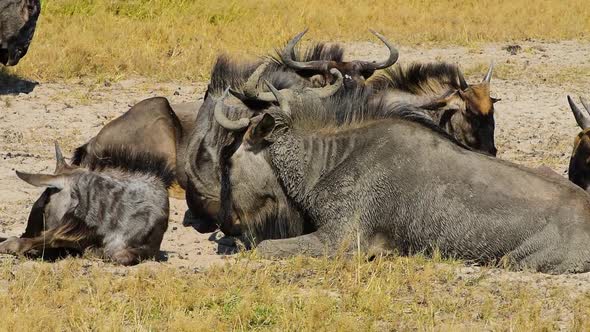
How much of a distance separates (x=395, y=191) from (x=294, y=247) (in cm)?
72

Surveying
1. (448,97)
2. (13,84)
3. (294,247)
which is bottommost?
(13,84)

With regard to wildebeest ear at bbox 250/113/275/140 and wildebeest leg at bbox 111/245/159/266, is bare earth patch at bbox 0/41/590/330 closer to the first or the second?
wildebeest leg at bbox 111/245/159/266

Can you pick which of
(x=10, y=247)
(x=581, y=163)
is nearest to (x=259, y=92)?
(x=10, y=247)

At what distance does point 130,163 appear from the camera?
308 inches

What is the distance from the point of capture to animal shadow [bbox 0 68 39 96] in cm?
1306

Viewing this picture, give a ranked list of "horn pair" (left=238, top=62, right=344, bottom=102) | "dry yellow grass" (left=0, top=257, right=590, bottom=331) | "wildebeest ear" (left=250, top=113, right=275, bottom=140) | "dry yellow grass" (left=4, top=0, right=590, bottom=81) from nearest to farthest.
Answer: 1. "dry yellow grass" (left=0, top=257, right=590, bottom=331)
2. "wildebeest ear" (left=250, top=113, right=275, bottom=140)
3. "horn pair" (left=238, top=62, right=344, bottom=102)
4. "dry yellow grass" (left=4, top=0, right=590, bottom=81)

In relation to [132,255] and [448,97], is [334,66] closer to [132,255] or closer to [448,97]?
[448,97]

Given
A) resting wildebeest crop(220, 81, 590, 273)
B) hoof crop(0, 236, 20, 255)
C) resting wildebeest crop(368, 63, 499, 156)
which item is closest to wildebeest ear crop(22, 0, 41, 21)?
resting wildebeest crop(368, 63, 499, 156)

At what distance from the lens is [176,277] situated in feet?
21.8

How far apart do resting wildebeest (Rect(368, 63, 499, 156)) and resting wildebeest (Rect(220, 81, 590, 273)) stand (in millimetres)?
1570

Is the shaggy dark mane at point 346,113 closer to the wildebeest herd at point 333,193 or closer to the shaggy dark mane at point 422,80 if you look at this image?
the wildebeest herd at point 333,193

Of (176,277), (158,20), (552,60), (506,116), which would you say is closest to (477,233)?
(176,277)

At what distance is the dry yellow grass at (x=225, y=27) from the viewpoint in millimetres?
14336

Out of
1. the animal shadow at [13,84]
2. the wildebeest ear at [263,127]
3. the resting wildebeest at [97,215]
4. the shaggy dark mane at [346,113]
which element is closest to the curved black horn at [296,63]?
the shaggy dark mane at [346,113]
